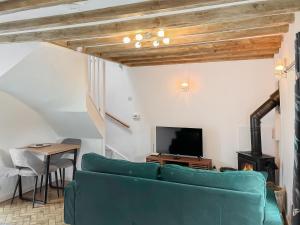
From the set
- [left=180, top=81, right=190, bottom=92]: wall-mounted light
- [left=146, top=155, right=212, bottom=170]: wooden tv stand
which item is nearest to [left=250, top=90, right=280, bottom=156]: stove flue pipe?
[left=146, top=155, right=212, bottom=170]: wooden tv stand

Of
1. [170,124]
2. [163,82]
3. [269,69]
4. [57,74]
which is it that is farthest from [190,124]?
[57,74]

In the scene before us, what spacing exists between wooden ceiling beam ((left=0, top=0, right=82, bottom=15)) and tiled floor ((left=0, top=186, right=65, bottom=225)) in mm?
2675

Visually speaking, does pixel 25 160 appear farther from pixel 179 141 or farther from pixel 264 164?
pixel 264 164

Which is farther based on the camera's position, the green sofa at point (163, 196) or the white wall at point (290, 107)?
the white wall at point (290, 107)

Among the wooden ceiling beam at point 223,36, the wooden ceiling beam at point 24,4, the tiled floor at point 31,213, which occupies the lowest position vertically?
the tiled floor at point 31,213

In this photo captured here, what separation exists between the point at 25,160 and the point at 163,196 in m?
2.44

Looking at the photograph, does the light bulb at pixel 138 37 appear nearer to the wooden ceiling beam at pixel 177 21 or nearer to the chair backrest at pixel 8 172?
the wooden ceiling beam at pixel 177 21

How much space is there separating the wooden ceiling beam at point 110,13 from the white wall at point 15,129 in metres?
1.81

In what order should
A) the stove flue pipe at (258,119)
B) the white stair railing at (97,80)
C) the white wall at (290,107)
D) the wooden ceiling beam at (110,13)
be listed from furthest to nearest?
the white stair railing at (97,80), the stove flue pipe at (258,119), the white wall at (290,107), the wooden ceiling beam at (110,13)

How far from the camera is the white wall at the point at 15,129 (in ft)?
13.9

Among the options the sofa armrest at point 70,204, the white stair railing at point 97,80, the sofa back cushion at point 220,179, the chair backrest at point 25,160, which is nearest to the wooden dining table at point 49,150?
the chair backrest at point 25,160

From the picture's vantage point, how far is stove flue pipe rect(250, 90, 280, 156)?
179 inches

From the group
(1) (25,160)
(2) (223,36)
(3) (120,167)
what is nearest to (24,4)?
(3) (120,167)

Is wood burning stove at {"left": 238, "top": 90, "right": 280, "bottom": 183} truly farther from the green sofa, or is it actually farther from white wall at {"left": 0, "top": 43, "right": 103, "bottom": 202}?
white wall at {"left": 0, "top": 43, "right": 103, "bottom": 202}
